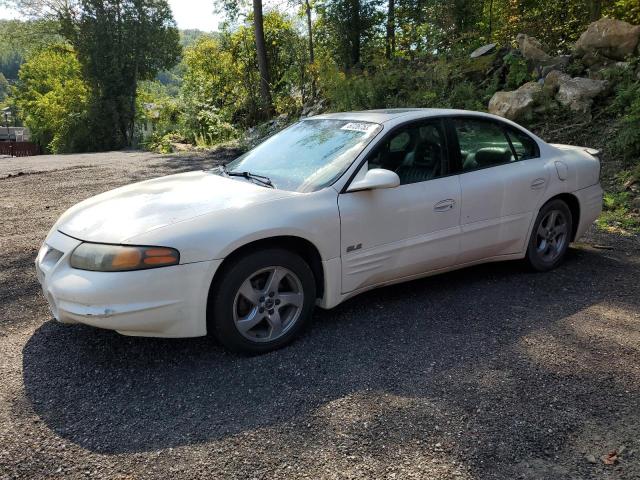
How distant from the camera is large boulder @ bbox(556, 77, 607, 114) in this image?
988 centimetres

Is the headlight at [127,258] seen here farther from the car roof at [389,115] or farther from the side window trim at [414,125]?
the car roof at [389,115]

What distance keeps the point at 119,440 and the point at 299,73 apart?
1936cm

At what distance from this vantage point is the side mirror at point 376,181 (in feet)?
12.1

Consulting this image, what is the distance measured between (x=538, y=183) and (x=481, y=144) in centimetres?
66

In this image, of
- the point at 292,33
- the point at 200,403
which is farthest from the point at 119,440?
the point at 292,33

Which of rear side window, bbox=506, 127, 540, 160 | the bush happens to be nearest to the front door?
rear side window, bbox=506, 127, 540, 160

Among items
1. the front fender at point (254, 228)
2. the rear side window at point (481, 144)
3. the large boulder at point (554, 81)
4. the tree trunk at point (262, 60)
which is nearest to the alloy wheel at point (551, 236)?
the rear side window at point (481, 144)

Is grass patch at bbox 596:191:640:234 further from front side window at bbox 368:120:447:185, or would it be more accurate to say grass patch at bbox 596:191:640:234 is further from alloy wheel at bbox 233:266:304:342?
alloy wheel at bbox 233:266:304:342

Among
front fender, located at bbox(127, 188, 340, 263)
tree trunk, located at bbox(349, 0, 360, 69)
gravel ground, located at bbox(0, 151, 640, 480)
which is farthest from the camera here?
tree trunk, located at bbox(349, 0, 360, 69)

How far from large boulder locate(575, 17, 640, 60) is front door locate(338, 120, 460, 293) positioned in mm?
8156

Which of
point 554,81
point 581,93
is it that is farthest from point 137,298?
point 554,81

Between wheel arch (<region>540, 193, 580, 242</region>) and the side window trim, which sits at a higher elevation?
the side window trim

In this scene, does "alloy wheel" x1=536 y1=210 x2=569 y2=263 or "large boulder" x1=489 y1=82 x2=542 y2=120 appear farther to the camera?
"large boulder" x1=489 y1=82 x2=542 y2=120

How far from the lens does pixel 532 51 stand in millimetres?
11531
